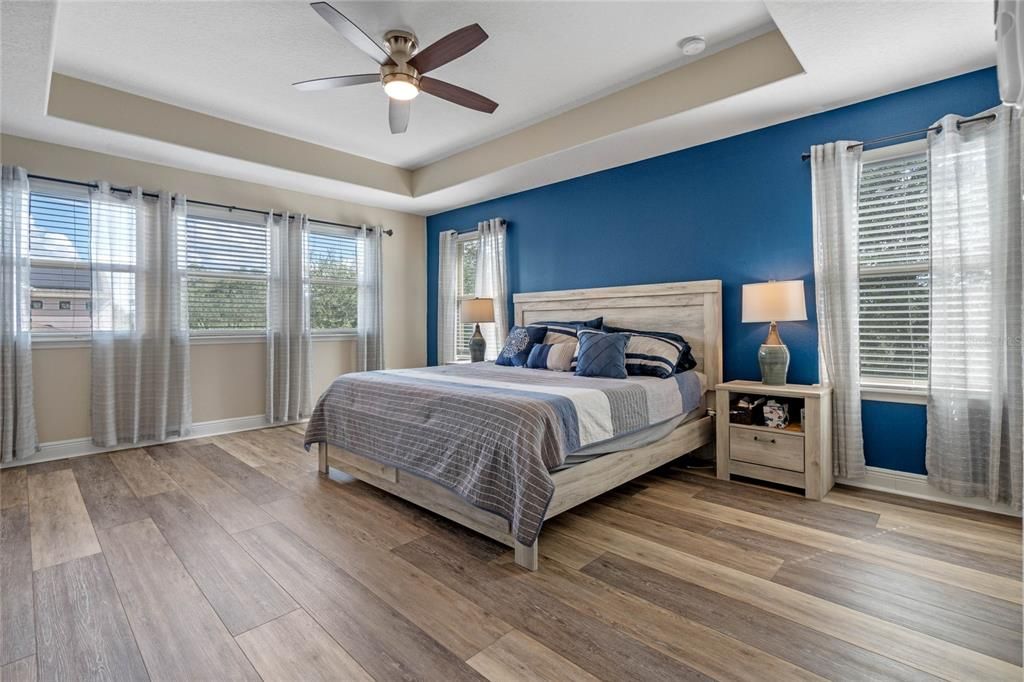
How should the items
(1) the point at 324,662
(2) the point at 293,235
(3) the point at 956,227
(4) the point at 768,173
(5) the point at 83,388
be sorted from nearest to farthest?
(1) the point at 324,662 → (3) the point at 956,227 → (4) the point at 768,173 → (5) the point at 83,388 → (2) the point at 293,235

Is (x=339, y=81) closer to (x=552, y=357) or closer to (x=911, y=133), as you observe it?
(x=552, y=357)

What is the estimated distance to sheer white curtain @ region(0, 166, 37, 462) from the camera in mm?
3482

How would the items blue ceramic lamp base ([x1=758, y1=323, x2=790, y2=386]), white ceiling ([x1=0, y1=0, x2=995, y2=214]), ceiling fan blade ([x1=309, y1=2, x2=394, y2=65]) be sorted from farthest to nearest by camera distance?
blue ceramic lamp base ([x1=758, y1=323, x2=790, y2=386]) < white ceiling ([x1=0, y1=0, x2=995, y2=214]) < ceiling fan blade ([x1=309, y1=2, x2=394, y2=65])

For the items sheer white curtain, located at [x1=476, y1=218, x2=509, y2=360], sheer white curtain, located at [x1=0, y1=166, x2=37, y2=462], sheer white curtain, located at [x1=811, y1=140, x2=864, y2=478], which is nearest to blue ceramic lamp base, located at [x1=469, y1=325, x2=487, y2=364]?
sheer white curtain, located at [x1=476, y1=218, x2=509, y2=360]

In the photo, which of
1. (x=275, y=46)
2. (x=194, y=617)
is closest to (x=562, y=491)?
(x=194, y=617)

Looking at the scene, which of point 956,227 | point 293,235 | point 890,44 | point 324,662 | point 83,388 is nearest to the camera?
point 324,662

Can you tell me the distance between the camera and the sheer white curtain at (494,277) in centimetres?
517

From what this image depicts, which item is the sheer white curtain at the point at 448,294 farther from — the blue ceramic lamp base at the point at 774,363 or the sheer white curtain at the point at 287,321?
the blue ceramic lamp base at the point at 774,363

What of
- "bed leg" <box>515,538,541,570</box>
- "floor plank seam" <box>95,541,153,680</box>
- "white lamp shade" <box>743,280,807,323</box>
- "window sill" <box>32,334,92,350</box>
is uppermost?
"white lamp shade" <box>743,280,807,323</box>

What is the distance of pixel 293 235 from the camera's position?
498 centimetres

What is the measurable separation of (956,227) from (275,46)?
3.96 meters

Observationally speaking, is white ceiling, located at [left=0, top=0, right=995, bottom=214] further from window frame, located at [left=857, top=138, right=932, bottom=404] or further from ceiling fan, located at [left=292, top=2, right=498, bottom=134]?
window frame, located at [left=857, top=138, right=932, bottom=404]

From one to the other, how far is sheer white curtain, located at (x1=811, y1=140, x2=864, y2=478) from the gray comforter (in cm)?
85

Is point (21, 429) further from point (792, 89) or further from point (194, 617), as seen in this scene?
point (792, 89)
